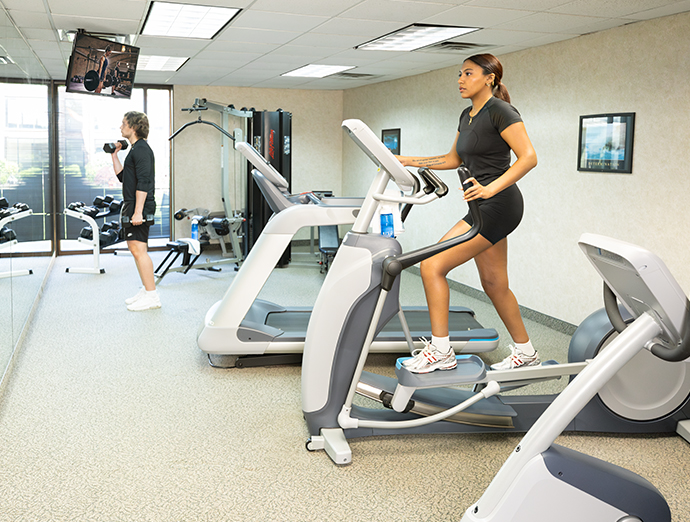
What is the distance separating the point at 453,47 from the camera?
5023 mm

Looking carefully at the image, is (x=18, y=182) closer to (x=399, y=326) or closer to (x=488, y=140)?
(x=399, y=326)

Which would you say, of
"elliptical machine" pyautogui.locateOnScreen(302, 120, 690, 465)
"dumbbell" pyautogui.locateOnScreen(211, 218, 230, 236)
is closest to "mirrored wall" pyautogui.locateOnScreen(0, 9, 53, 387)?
"dumbbell" pyautogui.locateOnScreen(211, 218, 230, 236)

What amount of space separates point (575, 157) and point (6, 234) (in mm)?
3927

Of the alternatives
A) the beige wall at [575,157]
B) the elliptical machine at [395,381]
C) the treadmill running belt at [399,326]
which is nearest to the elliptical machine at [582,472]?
the elliptical machine at [395,381]

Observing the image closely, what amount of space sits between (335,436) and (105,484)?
3.10 ft

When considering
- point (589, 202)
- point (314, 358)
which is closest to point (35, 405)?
point (314, 358)

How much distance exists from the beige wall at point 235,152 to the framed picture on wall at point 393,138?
57.3 inches

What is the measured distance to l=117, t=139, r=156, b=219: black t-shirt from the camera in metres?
4.93

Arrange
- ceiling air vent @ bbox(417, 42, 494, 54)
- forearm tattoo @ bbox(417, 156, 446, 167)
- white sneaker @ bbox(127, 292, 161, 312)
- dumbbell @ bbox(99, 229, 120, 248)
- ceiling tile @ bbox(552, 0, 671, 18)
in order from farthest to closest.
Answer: dumbbell @ bbox(99, 229, 120, 248) → white sneaker @ bbox(127, 292, 161, 312) → ceiling air vent @ bbox(417, 42, 494, 54) → ceiling tile @ bbox(552, 0, 671, 18) → forearm tattoo @ bbox(417, 156, 446, 167)

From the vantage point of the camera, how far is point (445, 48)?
5082 mm

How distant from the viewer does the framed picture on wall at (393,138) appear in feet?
23.9

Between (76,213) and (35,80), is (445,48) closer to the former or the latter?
(35,80)

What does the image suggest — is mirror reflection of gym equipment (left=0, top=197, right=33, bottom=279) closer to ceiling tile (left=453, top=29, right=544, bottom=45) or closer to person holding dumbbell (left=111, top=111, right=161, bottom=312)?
person holding dumbbell (left=111, top=111, right=161, bottom=312)

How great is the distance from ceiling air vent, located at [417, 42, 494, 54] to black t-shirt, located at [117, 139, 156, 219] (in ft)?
7.85
